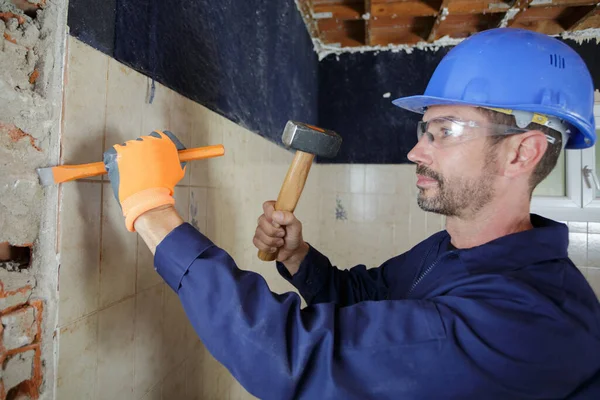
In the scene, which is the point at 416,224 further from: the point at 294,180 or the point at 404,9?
the point at 294,180

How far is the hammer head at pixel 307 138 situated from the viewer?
104 cm

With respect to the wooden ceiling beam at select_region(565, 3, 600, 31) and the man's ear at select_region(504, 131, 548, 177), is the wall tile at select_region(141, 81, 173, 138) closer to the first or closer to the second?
the man's ear at select_region(504, 131, 548, 177)

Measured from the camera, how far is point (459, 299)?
2.60ft

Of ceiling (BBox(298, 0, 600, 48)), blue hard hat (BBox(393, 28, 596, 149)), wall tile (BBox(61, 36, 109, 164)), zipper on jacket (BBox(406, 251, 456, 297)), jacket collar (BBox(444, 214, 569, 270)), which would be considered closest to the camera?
wall tile (BBox(61, 36, 109, 164))

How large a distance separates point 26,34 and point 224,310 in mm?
676

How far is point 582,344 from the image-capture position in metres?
0.79

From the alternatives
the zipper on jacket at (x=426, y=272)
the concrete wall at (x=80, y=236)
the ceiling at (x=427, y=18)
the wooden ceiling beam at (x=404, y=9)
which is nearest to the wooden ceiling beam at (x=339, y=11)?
the ceiling at (x=427, y=18)

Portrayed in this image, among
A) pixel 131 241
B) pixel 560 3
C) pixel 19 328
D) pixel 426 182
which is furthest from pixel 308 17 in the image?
pixel 19 328

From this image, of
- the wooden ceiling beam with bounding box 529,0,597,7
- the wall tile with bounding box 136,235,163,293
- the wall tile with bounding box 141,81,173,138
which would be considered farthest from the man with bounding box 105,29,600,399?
the wooden ceiling beam with bounding box 529,0,597,7

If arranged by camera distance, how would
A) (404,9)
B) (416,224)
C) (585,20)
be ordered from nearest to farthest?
(404,9), (585,20), (416,224)

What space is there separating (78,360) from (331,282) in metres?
0.82

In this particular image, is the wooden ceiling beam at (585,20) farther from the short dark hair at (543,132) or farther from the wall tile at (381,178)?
the short dark hair at (543,132)

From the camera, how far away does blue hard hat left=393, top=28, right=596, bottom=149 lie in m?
1.06

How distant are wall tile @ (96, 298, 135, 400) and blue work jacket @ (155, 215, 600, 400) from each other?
35cm
